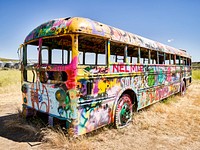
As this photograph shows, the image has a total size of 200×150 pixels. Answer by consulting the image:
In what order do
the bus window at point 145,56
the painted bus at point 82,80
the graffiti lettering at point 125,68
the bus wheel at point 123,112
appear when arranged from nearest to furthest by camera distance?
the painted bus at point 82,80 < the graffiti lettering at point 125,68 < the bus wheel at point 123,112 < the bus window at point 145,56

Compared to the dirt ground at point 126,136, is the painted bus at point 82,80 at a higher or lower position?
higher

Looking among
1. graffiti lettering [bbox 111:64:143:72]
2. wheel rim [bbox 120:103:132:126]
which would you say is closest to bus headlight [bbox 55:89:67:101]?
graffiti lettering [bbox 111:64:143:72]

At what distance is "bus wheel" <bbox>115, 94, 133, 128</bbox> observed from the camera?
393cm

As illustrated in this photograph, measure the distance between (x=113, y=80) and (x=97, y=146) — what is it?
1.42 meters

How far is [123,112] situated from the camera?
4172 mm

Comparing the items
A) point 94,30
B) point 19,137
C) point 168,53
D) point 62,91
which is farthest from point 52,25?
point 168,53

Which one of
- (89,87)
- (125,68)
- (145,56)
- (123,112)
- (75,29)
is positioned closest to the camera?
(75,29)

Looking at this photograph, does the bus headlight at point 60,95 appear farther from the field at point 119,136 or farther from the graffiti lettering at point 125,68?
the graffiti lettering at point 125,68

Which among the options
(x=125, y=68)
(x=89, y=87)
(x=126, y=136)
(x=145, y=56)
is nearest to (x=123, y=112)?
(x=126, y=136)

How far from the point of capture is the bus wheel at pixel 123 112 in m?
3.93

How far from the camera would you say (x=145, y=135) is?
3.77 metres

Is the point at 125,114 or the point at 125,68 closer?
the point at 125,68

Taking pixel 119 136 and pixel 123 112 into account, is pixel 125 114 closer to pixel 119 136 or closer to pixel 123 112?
pixel 123 112

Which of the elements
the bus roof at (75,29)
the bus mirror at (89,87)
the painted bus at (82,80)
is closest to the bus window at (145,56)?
the painted bus at (82,80)
